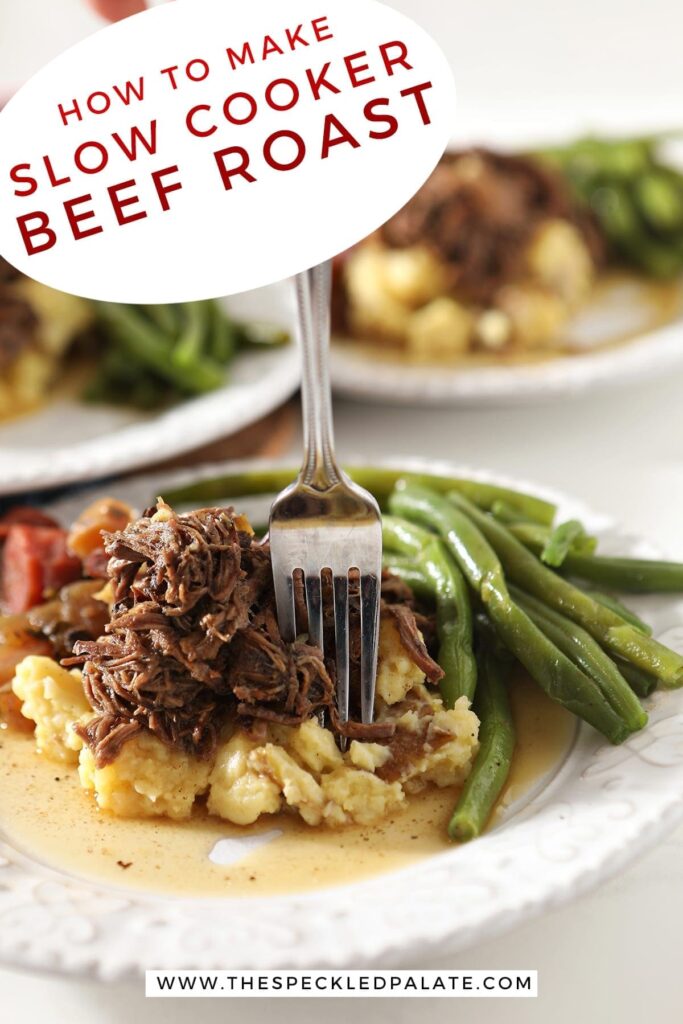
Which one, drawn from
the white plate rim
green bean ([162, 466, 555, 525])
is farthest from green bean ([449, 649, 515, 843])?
the white plate rim

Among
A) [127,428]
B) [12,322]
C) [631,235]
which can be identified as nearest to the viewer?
[127,428]

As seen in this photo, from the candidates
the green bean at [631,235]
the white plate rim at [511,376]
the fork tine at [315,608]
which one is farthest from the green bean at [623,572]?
the green bean at [631,235]

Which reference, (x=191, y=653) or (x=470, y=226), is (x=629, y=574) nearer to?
(x=191, y=653)

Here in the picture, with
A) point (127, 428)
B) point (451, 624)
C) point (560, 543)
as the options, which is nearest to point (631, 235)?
point (127, 428)

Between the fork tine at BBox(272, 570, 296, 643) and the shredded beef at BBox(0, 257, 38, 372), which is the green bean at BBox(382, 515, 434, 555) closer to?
the fork tine at BBox(272, 570, 296, 643)

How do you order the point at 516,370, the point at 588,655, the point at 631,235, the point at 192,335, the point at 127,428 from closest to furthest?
the point at 588,655 → the point at 127,428 → the point at 192,335 → the point at 516,370 → the point at 631,235

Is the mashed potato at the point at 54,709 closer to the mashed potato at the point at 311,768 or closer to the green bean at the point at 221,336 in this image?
the mashed potato at the point at 311,768
